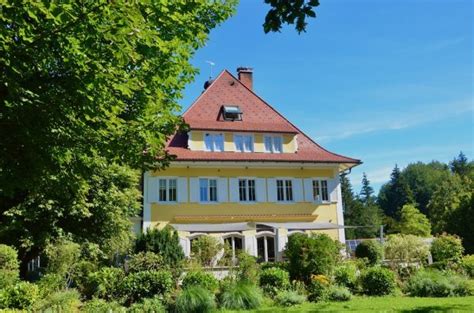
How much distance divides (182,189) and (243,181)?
3.89m

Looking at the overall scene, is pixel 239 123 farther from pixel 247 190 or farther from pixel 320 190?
pixel 320 190

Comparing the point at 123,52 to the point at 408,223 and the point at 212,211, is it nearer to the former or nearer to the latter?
the point at 212,211

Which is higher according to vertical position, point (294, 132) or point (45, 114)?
point (294, 132)

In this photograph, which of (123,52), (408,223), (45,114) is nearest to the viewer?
(123,52)

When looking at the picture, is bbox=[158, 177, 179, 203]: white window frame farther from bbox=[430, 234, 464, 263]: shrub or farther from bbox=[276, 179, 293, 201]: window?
bbox=[430, 234, 464, 263]: shrub

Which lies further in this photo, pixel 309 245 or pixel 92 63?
pixel 309 245

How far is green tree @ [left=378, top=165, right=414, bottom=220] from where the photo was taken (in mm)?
95875

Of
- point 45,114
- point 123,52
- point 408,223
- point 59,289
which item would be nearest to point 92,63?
point 123,52

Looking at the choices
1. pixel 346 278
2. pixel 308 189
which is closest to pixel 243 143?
pixel 308 189

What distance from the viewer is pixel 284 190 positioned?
29.2 metres

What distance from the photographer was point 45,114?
6668mm

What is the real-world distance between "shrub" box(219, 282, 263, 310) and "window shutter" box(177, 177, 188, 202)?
1424cm

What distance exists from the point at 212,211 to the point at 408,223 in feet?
136

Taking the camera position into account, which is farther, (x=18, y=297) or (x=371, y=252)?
(x=371, y=252)
